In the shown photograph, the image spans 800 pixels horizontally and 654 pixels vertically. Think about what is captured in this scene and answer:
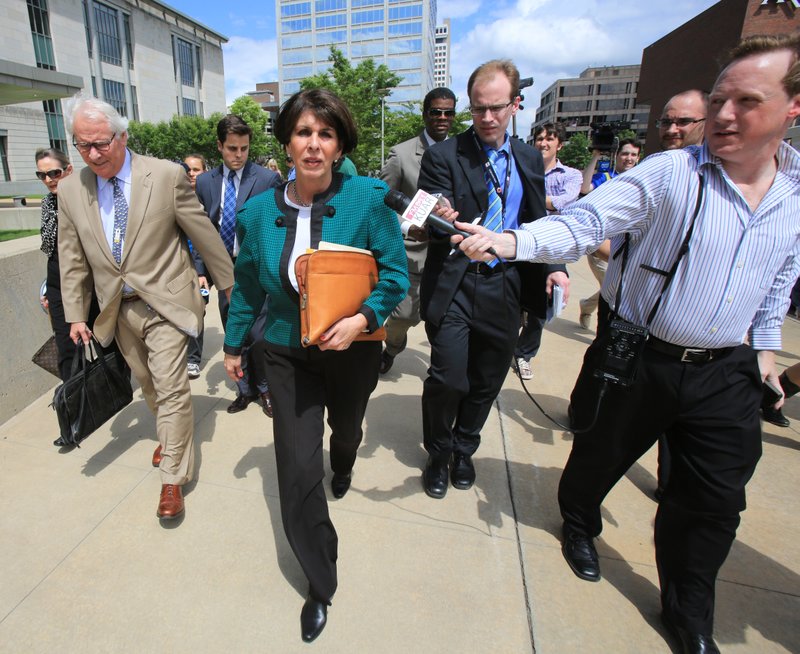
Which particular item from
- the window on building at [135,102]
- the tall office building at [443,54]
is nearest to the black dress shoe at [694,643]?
the window on building at [135,102]

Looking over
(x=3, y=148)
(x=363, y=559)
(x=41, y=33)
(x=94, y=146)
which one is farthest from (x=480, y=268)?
(x=41, y=33)

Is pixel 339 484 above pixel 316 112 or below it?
below

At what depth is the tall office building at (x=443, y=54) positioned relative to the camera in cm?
17026

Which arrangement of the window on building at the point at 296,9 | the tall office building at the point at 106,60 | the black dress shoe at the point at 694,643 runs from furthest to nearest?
the window on building at the point at 296,9
the tall office building at the point at 106,60
the black dress shoe at the point at 694,643

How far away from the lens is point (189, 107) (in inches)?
2269

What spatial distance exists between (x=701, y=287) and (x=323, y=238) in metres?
1.44

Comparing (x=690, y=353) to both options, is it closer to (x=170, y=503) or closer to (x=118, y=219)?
(x=170, y=503)

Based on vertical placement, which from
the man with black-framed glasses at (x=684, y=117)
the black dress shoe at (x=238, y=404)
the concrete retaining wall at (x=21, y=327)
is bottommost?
the black dress shoe at (x=238, y=404)

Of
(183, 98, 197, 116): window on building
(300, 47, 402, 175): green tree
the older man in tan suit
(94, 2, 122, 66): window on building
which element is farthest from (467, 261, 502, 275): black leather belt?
(183, 98, 197, 116): window on building

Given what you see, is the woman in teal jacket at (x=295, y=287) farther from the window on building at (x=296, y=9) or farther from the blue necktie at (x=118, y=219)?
the window on building at (x=296, y=9)

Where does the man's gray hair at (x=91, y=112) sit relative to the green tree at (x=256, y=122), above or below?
below

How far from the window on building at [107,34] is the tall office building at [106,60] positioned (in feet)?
0.31

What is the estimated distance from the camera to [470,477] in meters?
2.99

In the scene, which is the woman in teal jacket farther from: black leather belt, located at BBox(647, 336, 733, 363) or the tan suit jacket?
black leather belt, located at BBox(647, 336, 733, 363)
